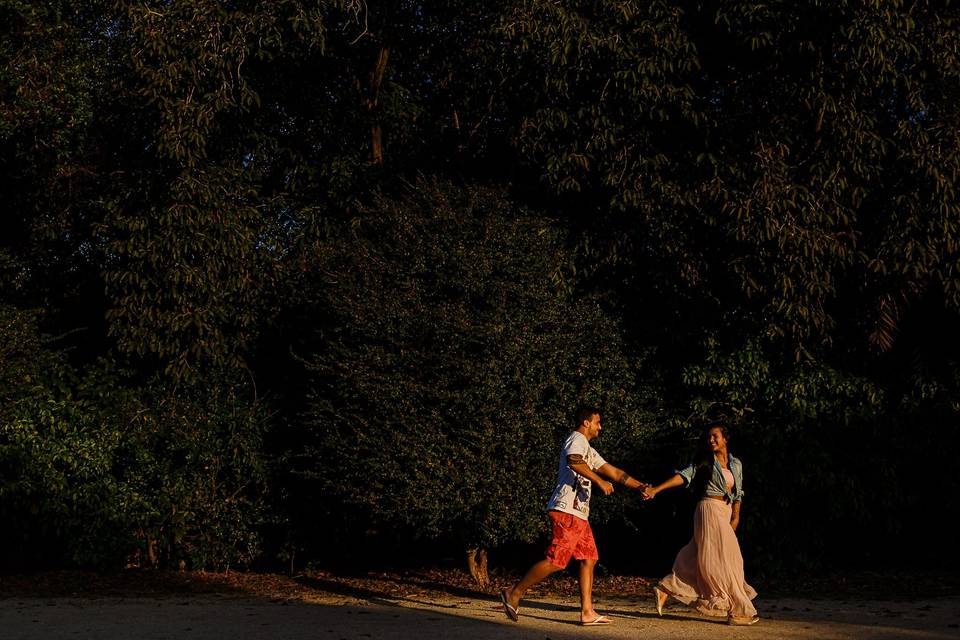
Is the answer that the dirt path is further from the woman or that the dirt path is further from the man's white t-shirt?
the man's white t-shirt

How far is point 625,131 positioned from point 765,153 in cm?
168

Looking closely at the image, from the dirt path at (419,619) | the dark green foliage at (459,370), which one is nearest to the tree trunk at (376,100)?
the dark green foliage at (459,370)

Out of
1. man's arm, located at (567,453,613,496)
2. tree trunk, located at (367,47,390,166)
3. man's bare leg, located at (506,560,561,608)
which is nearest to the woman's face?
man's arm, located at (567,453,613,496)

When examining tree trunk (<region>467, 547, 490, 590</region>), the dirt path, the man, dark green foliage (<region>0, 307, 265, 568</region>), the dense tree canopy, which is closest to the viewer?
the dirt path

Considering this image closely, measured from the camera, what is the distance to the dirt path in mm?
9289

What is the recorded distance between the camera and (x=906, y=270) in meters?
12.9

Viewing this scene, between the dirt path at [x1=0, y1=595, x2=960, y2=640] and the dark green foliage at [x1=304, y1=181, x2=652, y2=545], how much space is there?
1141 mm

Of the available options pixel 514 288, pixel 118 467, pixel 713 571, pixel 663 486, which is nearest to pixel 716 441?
pixel 663 486

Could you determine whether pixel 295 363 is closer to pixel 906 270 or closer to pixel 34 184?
pixel 34 184

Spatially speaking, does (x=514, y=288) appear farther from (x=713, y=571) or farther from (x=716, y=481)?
(x=713, y=571)

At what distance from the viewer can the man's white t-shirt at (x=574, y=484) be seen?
374 inches

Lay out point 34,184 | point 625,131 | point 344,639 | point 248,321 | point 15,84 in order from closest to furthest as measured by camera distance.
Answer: point 344,639 → point 625,131 → point 248,321 → point 15,84 → point 34,184

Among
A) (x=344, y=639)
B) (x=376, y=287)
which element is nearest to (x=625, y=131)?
(x=376, y=287)

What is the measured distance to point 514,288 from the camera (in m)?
12.7
